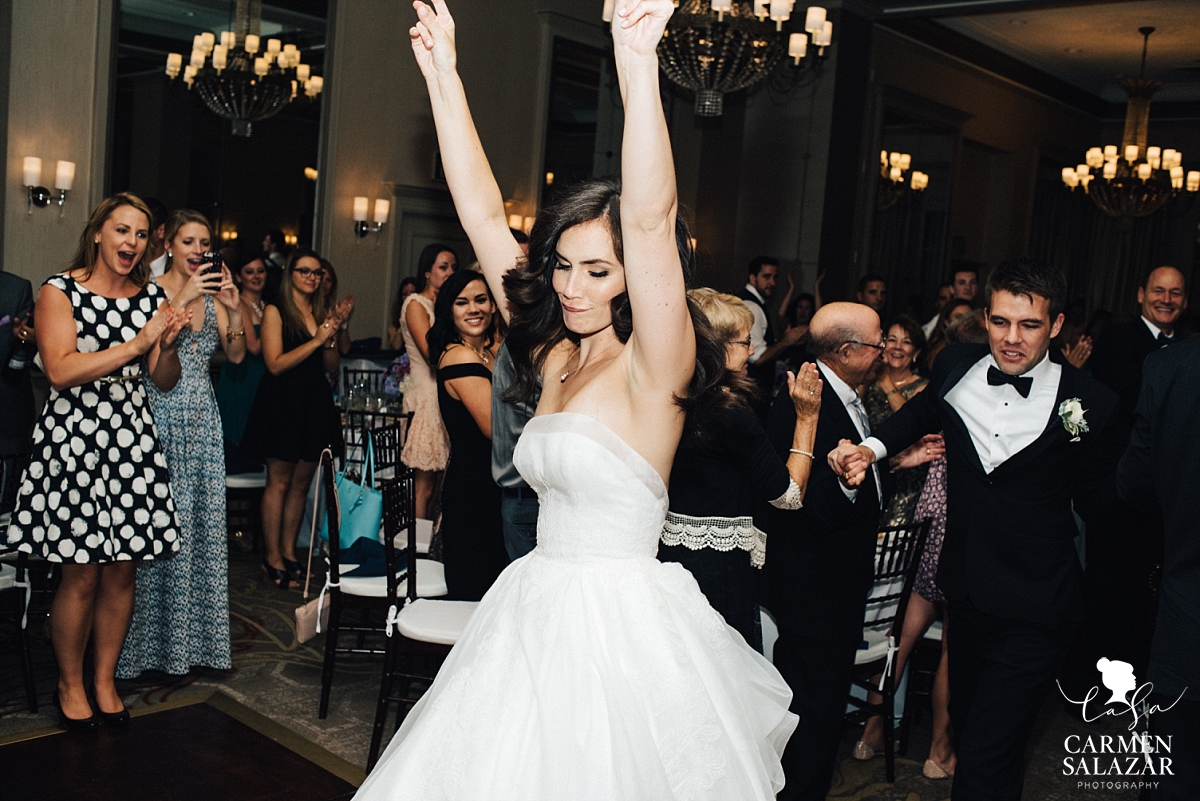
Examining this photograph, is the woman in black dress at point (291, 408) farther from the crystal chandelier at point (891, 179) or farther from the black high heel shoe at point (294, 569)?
the crystal chandelier at point (891, 179)

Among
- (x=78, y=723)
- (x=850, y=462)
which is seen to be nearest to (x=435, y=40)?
(x=850, y=462)

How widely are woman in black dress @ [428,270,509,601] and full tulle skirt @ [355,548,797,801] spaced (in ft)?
5.23

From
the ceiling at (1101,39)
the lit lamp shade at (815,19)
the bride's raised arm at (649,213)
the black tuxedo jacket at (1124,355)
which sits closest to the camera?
the bride's raised arm at (649,213)

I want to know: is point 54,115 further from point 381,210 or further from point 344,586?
point 344,586

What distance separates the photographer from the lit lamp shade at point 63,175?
6.90 m

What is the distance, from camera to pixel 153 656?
13.2ft

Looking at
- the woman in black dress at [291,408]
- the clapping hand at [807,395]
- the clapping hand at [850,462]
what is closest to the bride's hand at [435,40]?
the clapping hand at [807,395]

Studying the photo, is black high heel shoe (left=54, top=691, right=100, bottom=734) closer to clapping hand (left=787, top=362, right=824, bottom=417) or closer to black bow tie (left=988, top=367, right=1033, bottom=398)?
clapping hand (left=787, top=362, right=824, bottom=417)

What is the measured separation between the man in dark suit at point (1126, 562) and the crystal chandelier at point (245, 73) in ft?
20.2

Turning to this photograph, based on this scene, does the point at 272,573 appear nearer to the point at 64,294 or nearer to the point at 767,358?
the point at 64,294

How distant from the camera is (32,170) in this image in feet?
22.3

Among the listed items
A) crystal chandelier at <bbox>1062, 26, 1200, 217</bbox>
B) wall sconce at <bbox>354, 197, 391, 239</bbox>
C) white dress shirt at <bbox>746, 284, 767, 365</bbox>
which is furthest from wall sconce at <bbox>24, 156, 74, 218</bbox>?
crystal chandelier at <bbox>1062, 26, 1200, 217</bbox>

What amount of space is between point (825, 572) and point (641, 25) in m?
1.88

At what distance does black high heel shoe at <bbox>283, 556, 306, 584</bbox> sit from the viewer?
5363 mm
